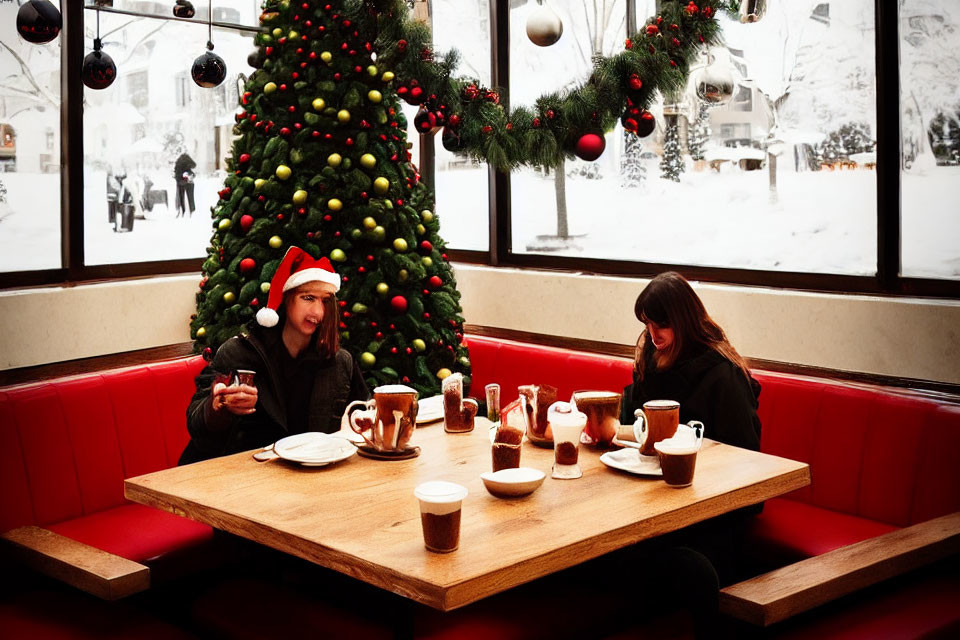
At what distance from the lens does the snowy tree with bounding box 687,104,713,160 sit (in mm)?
4480

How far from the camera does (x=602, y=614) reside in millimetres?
2783

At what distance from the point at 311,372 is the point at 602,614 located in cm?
128

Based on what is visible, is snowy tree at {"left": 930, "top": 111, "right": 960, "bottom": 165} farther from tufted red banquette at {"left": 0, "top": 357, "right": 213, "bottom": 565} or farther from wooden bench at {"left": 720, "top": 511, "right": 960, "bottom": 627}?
tufted red banquette at {"left": 0, "top": 357, "right": 213, "bottom": 565}

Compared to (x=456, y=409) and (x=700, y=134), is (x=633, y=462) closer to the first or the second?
(x=456, y=409)

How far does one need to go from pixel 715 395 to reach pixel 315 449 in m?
1.23

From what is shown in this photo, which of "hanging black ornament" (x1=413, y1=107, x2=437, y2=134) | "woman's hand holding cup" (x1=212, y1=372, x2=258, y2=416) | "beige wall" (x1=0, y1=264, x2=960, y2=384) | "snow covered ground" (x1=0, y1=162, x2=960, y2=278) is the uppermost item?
"hanging black ornament" (x1=413, y1=107, x2=437, y2=134)

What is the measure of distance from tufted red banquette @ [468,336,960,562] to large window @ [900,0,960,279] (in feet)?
1.92

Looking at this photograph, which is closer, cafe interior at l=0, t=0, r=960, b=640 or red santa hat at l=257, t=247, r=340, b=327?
cafe interior at l=0, t=0, r=960, b=640

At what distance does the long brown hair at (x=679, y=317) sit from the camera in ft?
10.4

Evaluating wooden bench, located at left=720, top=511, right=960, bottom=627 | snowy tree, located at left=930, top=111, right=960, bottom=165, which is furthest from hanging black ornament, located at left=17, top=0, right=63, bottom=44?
snowy tree, located at left=930, top=111, right=960, bottom=165

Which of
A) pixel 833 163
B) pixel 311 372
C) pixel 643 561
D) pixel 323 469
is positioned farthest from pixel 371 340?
pixel 833 163

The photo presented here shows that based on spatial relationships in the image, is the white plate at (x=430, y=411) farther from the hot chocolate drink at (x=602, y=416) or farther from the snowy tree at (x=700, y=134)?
the snowy tree at (x=700, y=134)

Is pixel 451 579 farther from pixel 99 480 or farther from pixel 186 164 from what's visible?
pixel 186 164

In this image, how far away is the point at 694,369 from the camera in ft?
10.3
